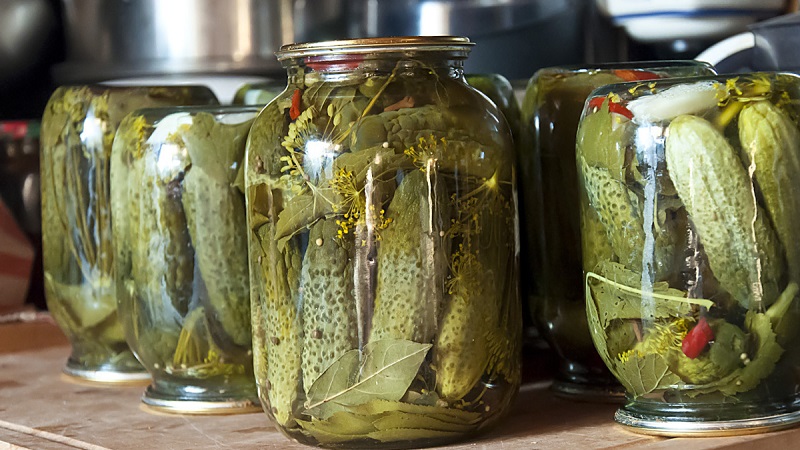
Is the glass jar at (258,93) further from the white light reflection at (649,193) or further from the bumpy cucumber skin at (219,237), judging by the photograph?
the white light reflection at (649,193)

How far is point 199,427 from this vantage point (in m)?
0.88

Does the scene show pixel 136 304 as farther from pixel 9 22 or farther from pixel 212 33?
pixel 9 22

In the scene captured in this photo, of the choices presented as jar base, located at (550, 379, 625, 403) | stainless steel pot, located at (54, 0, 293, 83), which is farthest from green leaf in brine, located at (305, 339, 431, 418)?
stainless steel pot, located at (54, 0, 293, 83)

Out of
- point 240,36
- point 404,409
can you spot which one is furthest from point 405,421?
point 240,36

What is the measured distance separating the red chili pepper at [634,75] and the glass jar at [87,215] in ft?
1.32

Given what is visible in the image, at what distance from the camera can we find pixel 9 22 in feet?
4.99

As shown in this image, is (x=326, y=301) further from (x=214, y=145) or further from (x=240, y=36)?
(x=240, y=36)

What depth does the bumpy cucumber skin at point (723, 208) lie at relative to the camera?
723 mm

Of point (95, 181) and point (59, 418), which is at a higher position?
point (95, 181)

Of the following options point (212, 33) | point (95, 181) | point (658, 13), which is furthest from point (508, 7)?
point (95, 181)

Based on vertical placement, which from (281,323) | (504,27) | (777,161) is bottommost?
(281,323)

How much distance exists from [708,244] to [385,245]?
0.21m

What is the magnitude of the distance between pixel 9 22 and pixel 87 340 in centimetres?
61

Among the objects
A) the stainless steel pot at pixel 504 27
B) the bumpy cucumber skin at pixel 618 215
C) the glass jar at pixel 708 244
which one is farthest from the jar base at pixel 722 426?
the stainless steel pot at pixel 504 27
